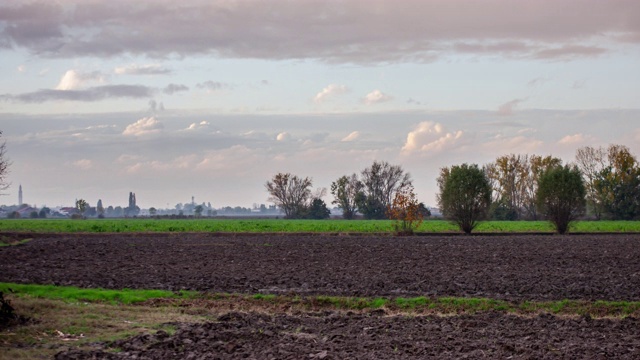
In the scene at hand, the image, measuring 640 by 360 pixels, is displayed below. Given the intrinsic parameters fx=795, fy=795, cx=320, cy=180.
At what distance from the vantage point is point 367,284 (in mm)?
28422

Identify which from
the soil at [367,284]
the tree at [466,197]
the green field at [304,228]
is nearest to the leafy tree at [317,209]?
the green field at [304,228]

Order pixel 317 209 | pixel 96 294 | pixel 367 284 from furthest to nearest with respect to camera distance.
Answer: pixel 317 209 → pixel 367 284 → pixel 96 294

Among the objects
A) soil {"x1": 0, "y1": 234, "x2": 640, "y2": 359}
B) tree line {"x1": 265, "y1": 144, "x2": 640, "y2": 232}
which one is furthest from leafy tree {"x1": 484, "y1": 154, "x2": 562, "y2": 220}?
soil {"x1": 0, "y1": 234, "x2": 640, "y2": 359}

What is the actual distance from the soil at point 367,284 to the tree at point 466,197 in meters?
20.9

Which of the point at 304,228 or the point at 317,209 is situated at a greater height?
the point at 317,209

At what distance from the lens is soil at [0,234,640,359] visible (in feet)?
54.6

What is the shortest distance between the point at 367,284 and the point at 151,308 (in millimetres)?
8283

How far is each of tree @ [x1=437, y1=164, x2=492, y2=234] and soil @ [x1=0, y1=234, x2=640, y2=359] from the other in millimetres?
Result: 20866

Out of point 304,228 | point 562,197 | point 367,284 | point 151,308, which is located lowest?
point 151,308

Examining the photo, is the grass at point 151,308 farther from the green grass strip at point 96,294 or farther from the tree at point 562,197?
the tree at point 562,197

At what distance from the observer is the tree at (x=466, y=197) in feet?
238

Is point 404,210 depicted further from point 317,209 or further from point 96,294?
point 317,209

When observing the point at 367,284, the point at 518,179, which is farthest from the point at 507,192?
the point at 367,284

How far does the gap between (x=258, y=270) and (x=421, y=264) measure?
7.54 metres
